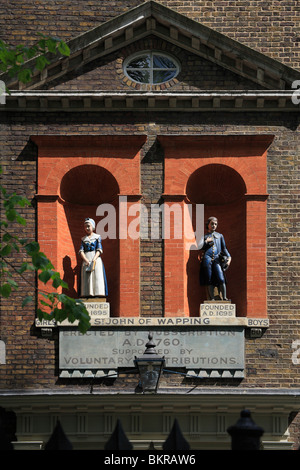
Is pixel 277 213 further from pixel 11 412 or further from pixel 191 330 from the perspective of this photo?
pixel 11 412

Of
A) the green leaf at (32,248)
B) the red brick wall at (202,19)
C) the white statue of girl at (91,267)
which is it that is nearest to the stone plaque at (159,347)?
the white statue of girl at (91,267)

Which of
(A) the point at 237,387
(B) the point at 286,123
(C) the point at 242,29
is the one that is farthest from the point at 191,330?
(C) the point at 242,29

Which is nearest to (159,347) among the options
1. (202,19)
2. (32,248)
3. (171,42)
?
(32,248)

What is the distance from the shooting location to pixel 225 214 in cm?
2091

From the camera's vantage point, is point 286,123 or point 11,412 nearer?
point 11,412

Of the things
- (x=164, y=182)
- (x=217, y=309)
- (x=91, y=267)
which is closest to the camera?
(x=217, y=309)

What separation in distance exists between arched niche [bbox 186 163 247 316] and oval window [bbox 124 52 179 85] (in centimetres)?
194

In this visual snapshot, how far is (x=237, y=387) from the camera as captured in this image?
63.7 feet

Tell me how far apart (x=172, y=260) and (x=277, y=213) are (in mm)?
2063

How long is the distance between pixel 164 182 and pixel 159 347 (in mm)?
3007

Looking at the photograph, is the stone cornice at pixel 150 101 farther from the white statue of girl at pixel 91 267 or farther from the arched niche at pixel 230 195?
the white statue of girl at pixel 91 267

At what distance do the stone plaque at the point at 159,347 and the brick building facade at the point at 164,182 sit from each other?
0.12 meters

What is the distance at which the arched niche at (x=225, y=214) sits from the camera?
2025 centimetres

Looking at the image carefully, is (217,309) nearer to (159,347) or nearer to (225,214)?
(159,347)
